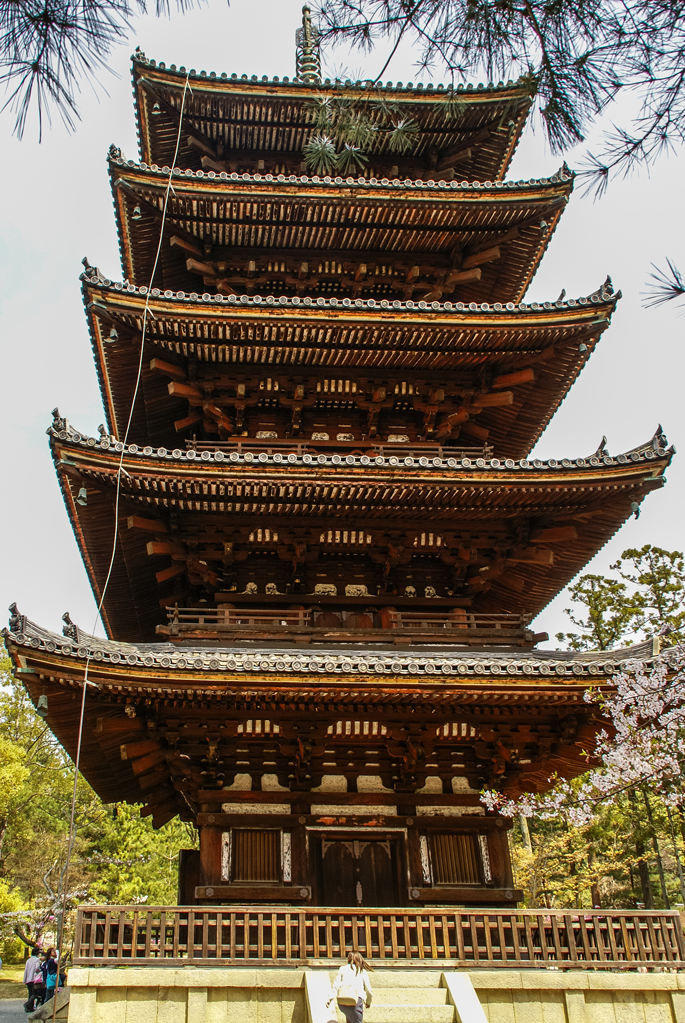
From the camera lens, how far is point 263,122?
58.5 ft

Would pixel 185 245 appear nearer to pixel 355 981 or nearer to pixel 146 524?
pixel 146 524

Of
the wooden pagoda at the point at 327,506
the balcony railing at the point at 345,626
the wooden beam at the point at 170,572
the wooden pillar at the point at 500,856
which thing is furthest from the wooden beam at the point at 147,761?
the wooden pillar at the point at 500,856

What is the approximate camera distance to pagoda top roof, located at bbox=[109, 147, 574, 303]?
52.2 feet

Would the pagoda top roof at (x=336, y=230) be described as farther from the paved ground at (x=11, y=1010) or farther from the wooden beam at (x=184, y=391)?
the paved ground at (x=11, y=1010)

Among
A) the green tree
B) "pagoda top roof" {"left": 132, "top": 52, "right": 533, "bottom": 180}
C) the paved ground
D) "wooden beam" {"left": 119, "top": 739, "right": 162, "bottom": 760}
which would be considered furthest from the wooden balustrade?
the green tree

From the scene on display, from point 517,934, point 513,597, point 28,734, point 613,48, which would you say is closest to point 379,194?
point 513,597

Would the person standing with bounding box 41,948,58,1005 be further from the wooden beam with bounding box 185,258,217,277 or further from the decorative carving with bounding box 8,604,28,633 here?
the wooden beam with bounding box 185,258,217,277

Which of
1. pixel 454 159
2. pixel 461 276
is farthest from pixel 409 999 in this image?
pixel 454 159

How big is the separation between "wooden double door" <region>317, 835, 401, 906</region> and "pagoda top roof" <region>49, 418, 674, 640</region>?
4355 millimetres

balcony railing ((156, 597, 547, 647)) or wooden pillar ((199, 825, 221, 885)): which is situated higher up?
balcony railing ((156, 597, 547, 647))

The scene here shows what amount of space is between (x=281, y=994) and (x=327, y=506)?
707 cm

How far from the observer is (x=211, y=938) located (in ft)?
34.7

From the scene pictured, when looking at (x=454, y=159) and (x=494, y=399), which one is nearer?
(x=494, y=399)

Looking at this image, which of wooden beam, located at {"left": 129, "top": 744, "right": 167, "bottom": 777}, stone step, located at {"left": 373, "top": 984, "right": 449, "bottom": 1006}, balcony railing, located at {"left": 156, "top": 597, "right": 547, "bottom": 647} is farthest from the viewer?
balcony railing, located at {"left": 156, "top": 597, "right": 547, "bottom": 647}
